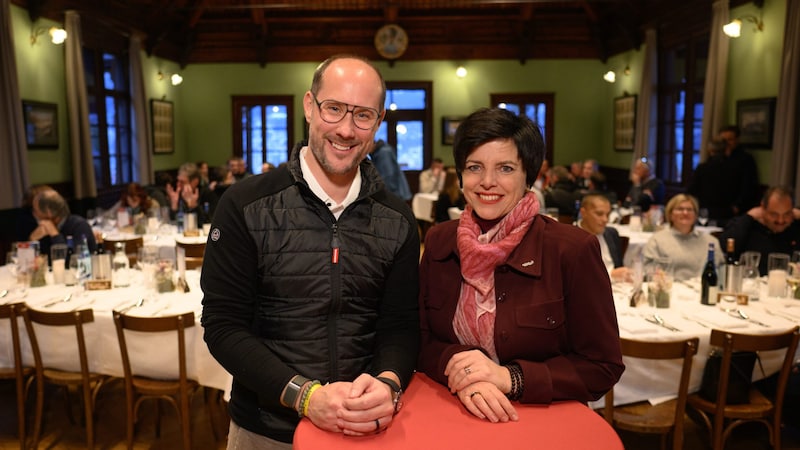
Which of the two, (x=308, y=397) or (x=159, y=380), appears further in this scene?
(x=159, y=380)

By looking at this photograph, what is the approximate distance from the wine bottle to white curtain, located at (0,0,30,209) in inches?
279

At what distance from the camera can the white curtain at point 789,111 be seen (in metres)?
7.09

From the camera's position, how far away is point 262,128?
14406mm

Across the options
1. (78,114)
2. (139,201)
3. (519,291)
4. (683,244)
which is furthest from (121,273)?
(78,114)

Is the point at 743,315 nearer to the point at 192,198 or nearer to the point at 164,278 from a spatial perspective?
the point at 164,278

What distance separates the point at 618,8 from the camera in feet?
40.2

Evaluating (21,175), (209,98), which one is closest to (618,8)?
(209,98)

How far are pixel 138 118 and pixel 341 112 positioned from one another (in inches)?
418

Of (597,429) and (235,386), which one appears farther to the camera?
(235,386)

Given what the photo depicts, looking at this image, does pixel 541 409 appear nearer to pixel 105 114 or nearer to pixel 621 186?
pixel 105 114

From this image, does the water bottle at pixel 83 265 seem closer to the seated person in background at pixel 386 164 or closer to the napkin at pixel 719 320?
the napkin at pixel 719 320

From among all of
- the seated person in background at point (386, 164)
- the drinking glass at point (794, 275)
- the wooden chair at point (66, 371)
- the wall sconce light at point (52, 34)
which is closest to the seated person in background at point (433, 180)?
the seated person in background at point (386, 164)

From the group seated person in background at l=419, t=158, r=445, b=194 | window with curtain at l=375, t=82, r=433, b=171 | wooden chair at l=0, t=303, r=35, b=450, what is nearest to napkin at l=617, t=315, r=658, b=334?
wooden chair at l=0, t=303, r=35, b=450

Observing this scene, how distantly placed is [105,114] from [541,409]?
1052 cm
